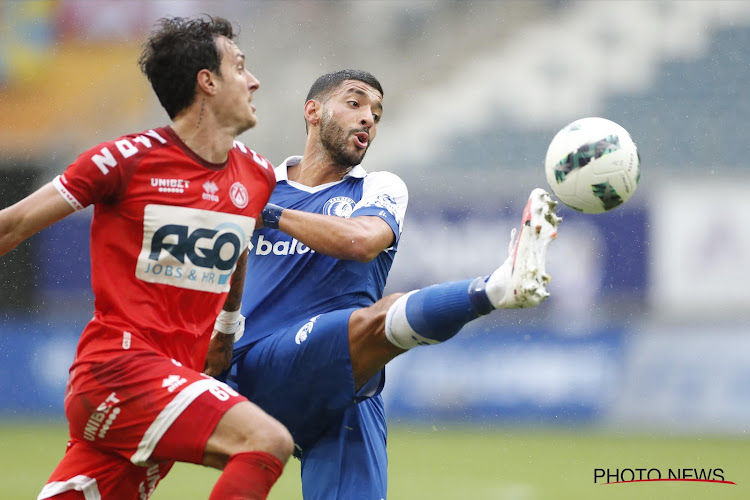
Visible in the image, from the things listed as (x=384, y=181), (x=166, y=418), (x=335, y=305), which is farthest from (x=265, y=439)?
(x=384, y=181)

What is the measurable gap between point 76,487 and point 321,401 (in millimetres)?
1263

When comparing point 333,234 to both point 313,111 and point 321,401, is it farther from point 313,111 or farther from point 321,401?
point 313,111

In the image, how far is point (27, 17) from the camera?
1480 centimetres

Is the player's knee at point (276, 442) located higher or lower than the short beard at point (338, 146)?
lower

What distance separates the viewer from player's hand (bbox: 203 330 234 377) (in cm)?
450

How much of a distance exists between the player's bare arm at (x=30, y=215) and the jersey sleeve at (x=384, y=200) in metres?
1.57

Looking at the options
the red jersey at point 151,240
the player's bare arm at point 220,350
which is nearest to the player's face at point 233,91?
the red jersey at point 151,240

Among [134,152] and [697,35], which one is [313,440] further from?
[697,35]

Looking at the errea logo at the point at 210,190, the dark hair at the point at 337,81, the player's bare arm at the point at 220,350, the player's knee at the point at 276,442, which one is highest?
the dark hair at the point at 337,81

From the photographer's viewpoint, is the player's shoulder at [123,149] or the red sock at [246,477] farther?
the player's shoulder at [123,149]

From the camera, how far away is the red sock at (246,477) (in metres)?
3.20

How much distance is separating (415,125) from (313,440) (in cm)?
1157

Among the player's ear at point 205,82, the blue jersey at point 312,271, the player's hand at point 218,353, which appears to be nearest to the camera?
the player's ear at point 205,82

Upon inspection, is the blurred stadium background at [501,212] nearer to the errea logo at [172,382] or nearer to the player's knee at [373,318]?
the player's knee at [373,318]
